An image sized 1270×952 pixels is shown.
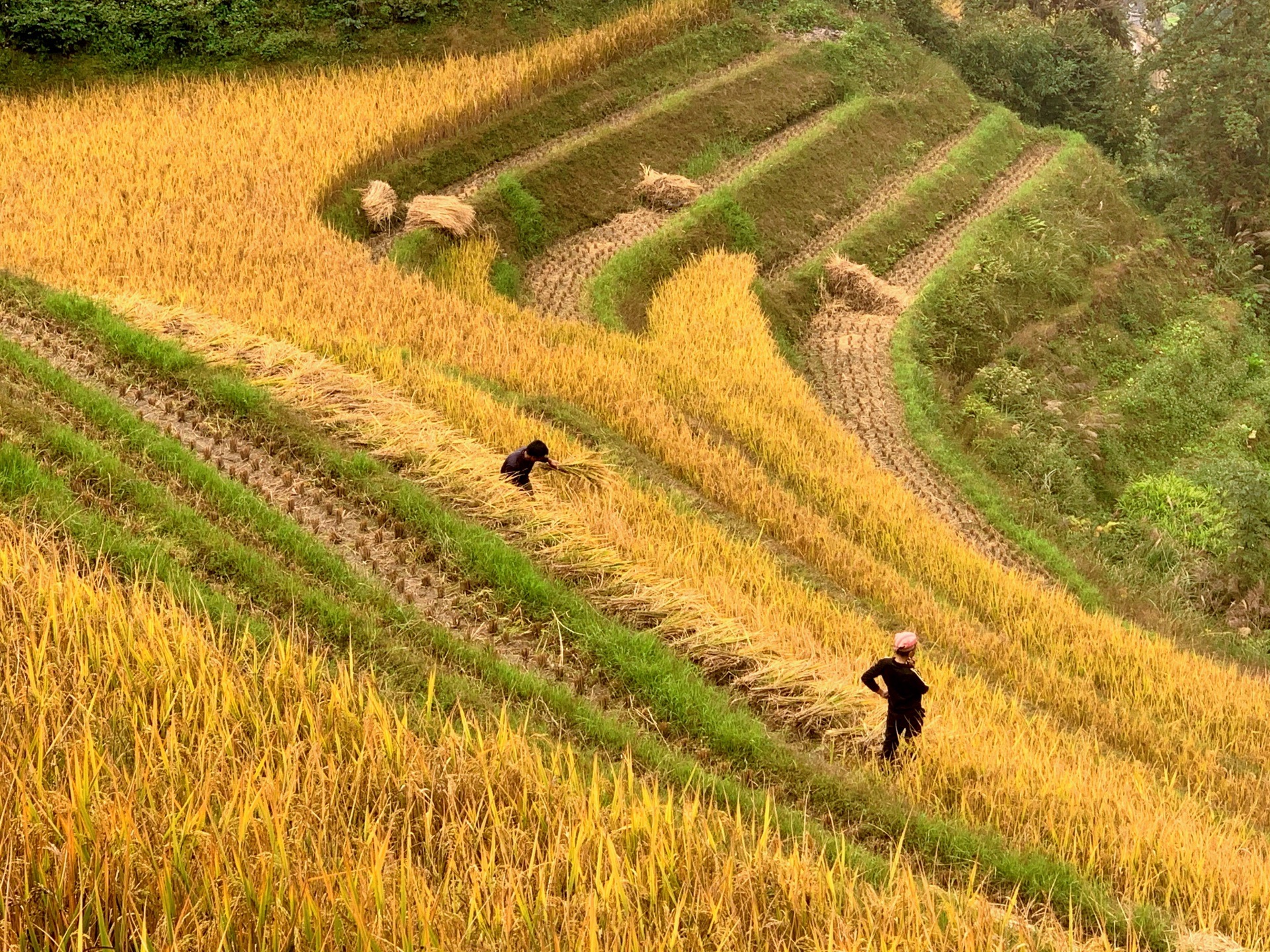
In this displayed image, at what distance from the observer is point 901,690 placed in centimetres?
557

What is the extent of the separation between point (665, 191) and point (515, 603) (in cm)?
1324

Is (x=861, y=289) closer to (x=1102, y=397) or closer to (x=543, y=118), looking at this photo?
(x=1102, y=397)

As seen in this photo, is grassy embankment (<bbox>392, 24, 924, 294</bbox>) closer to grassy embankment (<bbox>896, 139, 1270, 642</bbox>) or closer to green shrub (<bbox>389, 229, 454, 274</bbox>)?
green shrub (<bbox>389, 229, 454, 274</bbox>)

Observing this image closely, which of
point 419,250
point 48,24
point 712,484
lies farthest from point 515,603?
point 48,24

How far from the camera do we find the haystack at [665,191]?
18.2 metres

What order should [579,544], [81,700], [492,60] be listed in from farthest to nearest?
[492,60]
[579,544]
[81,700]

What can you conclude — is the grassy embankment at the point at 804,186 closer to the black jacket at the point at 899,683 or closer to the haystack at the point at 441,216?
the haystack at the point at 441,216

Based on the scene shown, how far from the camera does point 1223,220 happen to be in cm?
2522

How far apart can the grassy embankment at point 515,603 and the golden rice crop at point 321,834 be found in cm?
73

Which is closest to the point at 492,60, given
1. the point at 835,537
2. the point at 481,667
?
the point at 835,537

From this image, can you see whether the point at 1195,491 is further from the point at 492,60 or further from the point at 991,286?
the point at 492,60

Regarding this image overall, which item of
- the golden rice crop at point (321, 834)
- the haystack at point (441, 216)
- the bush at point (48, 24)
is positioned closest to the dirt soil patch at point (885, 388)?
the haystack at point (441, 216)

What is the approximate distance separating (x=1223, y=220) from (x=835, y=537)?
2155 cm

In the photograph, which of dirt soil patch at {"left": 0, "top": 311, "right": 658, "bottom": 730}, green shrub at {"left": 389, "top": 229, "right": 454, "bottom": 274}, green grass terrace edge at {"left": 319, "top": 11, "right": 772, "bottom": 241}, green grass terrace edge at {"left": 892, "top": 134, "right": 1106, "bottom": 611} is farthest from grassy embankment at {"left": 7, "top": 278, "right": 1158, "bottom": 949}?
green grass terrace edge at {"left": 319, "top": 11, "right": 772, "bottom": 241}
